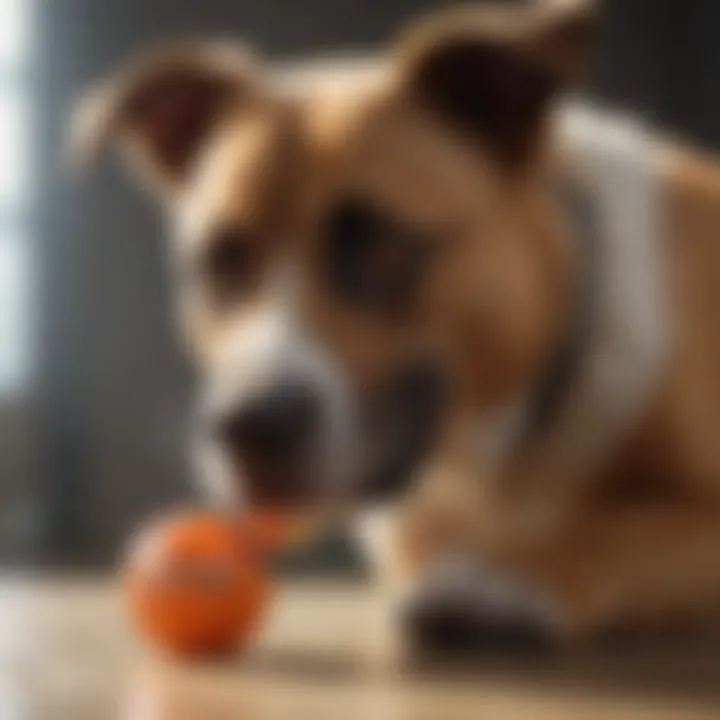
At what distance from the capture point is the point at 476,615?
1.31 m

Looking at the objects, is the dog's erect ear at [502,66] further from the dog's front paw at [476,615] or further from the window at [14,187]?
the window at [14,187]

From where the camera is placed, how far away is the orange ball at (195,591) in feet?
4.10

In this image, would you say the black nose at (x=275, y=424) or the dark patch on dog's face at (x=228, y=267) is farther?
the dark patch on dog's face at (x=228, y=267)

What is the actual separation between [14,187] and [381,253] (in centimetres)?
120

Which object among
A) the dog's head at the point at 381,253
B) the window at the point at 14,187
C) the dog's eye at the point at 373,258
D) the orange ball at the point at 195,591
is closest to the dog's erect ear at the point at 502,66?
the dog's head at the point at 381,253

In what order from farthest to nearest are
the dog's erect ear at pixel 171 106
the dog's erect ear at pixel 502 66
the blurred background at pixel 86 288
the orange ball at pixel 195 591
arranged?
the blurred background at pixel 86 288
the dog's erect ear at pixel 171 106
the dog's erect ear at pixel 502 66
the orange ball at pixel 195 591

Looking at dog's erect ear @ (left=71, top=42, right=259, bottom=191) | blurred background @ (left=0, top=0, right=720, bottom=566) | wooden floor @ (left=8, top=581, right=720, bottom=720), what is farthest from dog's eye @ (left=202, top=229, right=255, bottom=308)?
blurred background @ (left=0, top=0, right=720, bottom=566)

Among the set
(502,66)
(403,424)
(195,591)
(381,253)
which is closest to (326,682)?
(195,591)

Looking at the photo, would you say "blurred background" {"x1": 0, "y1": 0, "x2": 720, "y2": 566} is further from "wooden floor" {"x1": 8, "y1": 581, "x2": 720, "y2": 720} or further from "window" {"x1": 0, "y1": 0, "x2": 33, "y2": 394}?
"wooden floor" {"x1": 8, "y1": 581, "x2": 720, "y2": 720}

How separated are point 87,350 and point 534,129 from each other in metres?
1.10

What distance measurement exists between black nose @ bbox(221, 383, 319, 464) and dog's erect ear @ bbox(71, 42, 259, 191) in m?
0.33

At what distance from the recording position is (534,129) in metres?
1.40

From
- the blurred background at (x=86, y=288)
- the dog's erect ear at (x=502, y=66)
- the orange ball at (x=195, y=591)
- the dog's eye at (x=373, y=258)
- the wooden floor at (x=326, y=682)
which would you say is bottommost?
the wooden floor at (x=326, y=682)

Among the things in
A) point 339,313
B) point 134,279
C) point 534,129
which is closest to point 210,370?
point 339,313
